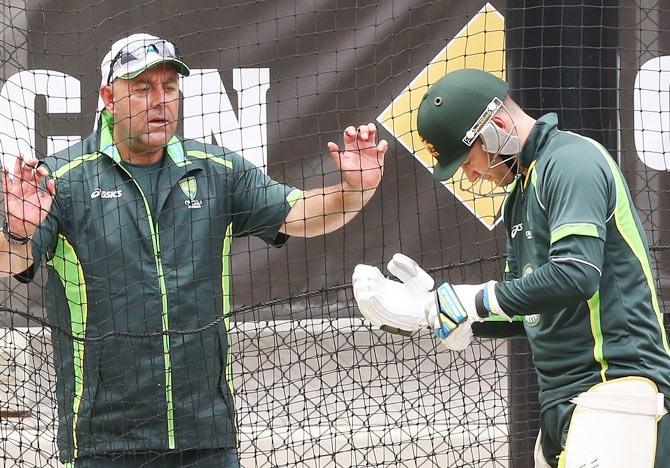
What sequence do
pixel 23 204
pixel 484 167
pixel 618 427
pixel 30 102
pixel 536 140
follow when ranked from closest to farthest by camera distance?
pixel 618 427 < pixel 536 140 < pixel 484 167 < pixel 23 204 < pixel 30 102

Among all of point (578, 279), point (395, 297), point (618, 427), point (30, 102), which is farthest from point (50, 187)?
point (618, 427)

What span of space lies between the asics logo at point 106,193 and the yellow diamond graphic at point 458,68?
4.58 feet

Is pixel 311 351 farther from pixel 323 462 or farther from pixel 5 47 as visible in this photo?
pixel 5 47

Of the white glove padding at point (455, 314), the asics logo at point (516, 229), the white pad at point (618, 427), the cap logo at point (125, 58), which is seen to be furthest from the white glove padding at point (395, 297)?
the cap logo at point (125, 58)

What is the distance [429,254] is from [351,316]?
1.36 feet

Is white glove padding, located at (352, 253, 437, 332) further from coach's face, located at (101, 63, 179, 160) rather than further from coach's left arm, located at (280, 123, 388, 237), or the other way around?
coach's face, located at (101, 63, 179, 160)

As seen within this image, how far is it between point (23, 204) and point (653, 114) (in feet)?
8.77

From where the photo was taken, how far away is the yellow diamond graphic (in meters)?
5.48

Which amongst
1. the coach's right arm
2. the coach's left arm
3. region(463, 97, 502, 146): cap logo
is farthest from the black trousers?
region(463, 97, 502, 146): cap logo

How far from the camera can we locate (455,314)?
3742 millimetres

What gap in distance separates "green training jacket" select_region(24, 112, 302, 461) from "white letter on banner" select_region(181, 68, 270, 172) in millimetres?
901

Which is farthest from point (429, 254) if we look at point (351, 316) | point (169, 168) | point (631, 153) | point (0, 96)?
point (0, 96)

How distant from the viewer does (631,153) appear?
5.53 m

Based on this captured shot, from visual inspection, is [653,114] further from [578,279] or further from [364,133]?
[578,279]
